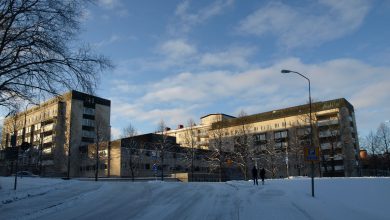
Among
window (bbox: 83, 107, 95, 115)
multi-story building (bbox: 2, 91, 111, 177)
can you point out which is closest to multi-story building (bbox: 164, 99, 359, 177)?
multi-story building (bbox: 2, 91, 111, 177)

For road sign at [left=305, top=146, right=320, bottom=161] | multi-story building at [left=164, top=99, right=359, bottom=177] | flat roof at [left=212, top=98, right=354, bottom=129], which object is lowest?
road sign at [left=305, top=146, right=320, bottom=161]

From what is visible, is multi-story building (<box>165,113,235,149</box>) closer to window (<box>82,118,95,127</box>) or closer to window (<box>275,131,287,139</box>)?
window (<box>275,131,287,139</box>)

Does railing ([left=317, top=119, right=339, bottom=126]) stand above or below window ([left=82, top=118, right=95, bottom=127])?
below

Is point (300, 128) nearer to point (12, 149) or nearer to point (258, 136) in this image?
point (258, 136)

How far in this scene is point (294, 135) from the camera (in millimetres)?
98688

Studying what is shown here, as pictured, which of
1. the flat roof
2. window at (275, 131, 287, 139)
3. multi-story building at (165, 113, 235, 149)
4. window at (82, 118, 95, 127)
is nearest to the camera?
the flat roof

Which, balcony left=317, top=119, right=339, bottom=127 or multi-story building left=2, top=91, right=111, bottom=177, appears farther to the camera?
balcony left=317, top=119, right=339, bottom=127

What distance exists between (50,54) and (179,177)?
53.9 metres

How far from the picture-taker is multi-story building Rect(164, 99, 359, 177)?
84.6m

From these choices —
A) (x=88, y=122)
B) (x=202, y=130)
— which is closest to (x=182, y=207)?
(x=88, y=122)

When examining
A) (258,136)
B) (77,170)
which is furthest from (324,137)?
(77,170)

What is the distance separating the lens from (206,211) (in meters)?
14.9

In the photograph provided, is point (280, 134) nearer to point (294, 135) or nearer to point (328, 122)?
point (294, 135)

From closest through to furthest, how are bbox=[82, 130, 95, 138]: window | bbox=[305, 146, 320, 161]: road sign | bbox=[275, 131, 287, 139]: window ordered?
bbox=[305, 146, 320, 161]: road sign, bbox=[82, 130, 95, 138]: window, bbox=[275, 131, 287, 139]: window
